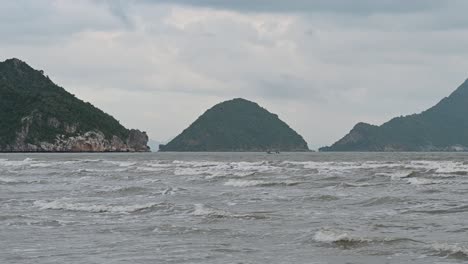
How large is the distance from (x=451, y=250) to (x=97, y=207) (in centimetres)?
1316

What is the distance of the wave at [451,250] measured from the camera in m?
13.1

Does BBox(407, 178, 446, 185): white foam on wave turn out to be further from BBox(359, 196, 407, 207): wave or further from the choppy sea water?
BBox(359, 196, 407, 207): wave

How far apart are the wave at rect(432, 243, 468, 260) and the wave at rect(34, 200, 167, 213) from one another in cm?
1092

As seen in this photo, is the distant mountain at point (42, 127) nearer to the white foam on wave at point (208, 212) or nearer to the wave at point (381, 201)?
the wave at point (381, 201)

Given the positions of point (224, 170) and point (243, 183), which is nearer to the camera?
point (243, 183)

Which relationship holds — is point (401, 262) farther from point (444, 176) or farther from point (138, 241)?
point (444, 176)

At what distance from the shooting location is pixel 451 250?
13.4 metres

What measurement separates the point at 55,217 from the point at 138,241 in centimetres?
595

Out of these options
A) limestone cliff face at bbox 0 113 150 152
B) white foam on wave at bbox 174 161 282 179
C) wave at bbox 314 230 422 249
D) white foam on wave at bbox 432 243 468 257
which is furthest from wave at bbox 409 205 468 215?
limestone cliff face at bbox 0 113 150 152

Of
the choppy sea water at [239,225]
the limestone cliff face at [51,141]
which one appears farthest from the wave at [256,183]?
the limestone cliff face at [51,141]

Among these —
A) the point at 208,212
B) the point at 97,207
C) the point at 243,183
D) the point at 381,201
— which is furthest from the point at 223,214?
the point at 243,183

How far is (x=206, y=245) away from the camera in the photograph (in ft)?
48.8

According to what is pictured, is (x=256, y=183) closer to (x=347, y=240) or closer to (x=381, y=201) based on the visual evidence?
(x=381, y=201)

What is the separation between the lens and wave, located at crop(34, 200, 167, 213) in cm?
2230
